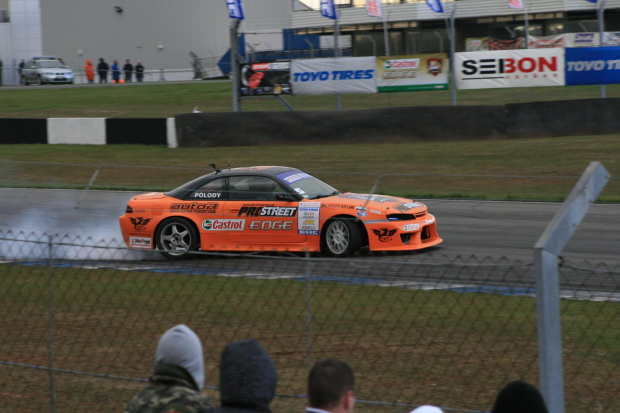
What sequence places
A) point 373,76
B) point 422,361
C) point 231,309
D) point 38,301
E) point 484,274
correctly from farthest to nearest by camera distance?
1. point 373,76
2. point 484,274
3. point 38,301
4. point 231,309
5. point 422,361

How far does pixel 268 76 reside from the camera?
942 inches

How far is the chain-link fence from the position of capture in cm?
555

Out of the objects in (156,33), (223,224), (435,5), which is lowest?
(223,224)

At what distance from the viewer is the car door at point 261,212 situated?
440 inches

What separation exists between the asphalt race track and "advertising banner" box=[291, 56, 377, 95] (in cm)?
862

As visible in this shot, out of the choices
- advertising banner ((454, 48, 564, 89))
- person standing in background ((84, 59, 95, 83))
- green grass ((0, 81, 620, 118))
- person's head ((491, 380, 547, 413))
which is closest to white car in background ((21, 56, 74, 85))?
person standing in background ((84, 59, 95, 83))

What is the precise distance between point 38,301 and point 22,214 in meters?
7.71

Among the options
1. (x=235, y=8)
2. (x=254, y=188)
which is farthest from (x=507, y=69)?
(x=254, y=188)

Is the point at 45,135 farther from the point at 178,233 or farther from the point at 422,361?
the point at 422,361

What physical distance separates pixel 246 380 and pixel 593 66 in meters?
20.9

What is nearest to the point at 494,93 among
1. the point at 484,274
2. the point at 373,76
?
the point at 373,76

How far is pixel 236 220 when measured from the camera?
1141cm

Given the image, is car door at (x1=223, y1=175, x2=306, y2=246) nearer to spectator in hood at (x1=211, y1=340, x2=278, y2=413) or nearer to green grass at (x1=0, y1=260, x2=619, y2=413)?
green grass at (x1=0, y1=260, x2=619, y2=413)

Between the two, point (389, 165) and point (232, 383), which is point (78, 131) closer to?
point (389, 165)
